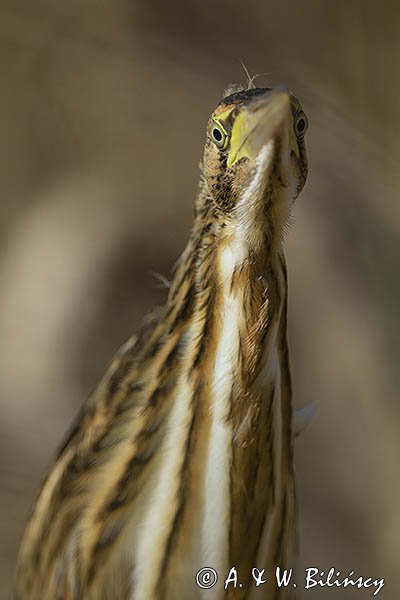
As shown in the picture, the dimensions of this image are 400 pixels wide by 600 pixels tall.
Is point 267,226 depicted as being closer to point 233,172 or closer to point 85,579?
point 233,172

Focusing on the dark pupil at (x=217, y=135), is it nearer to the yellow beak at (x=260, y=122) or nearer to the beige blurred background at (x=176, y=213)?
the yellow beak at (x=260, y=122)

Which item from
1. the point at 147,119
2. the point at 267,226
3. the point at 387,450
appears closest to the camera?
the point at 267,226

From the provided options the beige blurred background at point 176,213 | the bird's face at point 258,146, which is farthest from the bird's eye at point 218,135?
the beige blurred background at point 176,213

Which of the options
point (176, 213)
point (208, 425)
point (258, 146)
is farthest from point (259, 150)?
point (176, 213)

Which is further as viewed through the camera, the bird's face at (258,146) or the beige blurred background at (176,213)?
the beige blurred background at (176,213)

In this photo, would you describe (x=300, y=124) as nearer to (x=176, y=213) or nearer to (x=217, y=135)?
(x=217, y=135)

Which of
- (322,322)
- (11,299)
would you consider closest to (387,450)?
(322,322)

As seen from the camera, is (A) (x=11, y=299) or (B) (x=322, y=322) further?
(B) (x=322, y=322)
